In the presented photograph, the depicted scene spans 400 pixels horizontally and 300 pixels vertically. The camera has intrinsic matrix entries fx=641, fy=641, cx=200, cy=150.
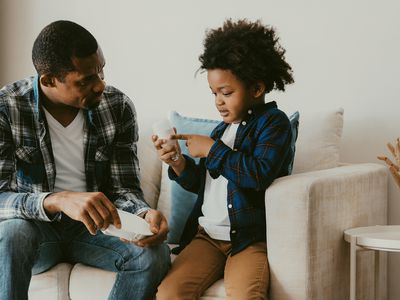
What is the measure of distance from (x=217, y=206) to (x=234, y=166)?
0.58 feet

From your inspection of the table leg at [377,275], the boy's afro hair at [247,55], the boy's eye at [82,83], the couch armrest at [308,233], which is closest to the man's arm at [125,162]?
the boy's eye at [82,83]

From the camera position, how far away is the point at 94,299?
5.88 feet

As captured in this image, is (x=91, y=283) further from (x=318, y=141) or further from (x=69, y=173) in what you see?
(x=318, y=141)

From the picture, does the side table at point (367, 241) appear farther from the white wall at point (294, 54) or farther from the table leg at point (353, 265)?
the white wall at point (294, 54)

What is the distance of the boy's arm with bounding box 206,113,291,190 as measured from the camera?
173 centimetres

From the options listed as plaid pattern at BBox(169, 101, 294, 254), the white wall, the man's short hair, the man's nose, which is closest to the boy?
plaid pattern at BBox(169, 101, 294, 254)

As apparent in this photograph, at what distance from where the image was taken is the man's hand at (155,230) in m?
1.73

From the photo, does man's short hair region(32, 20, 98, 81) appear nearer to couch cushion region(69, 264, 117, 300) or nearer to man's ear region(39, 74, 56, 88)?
man's ear region(39, 74, 56, 88)

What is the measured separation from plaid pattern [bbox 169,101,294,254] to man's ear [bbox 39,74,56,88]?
19.9 inches

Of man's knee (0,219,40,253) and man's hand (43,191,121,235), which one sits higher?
man's hand (43,191,121,235)

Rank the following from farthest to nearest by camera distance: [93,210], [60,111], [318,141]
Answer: [318,141]
[60,111]
[93,210]

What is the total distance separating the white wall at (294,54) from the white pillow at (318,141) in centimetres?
20

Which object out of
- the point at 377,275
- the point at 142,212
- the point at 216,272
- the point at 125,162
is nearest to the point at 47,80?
the point at 125,162

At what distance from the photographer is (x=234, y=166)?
69.3 inches
